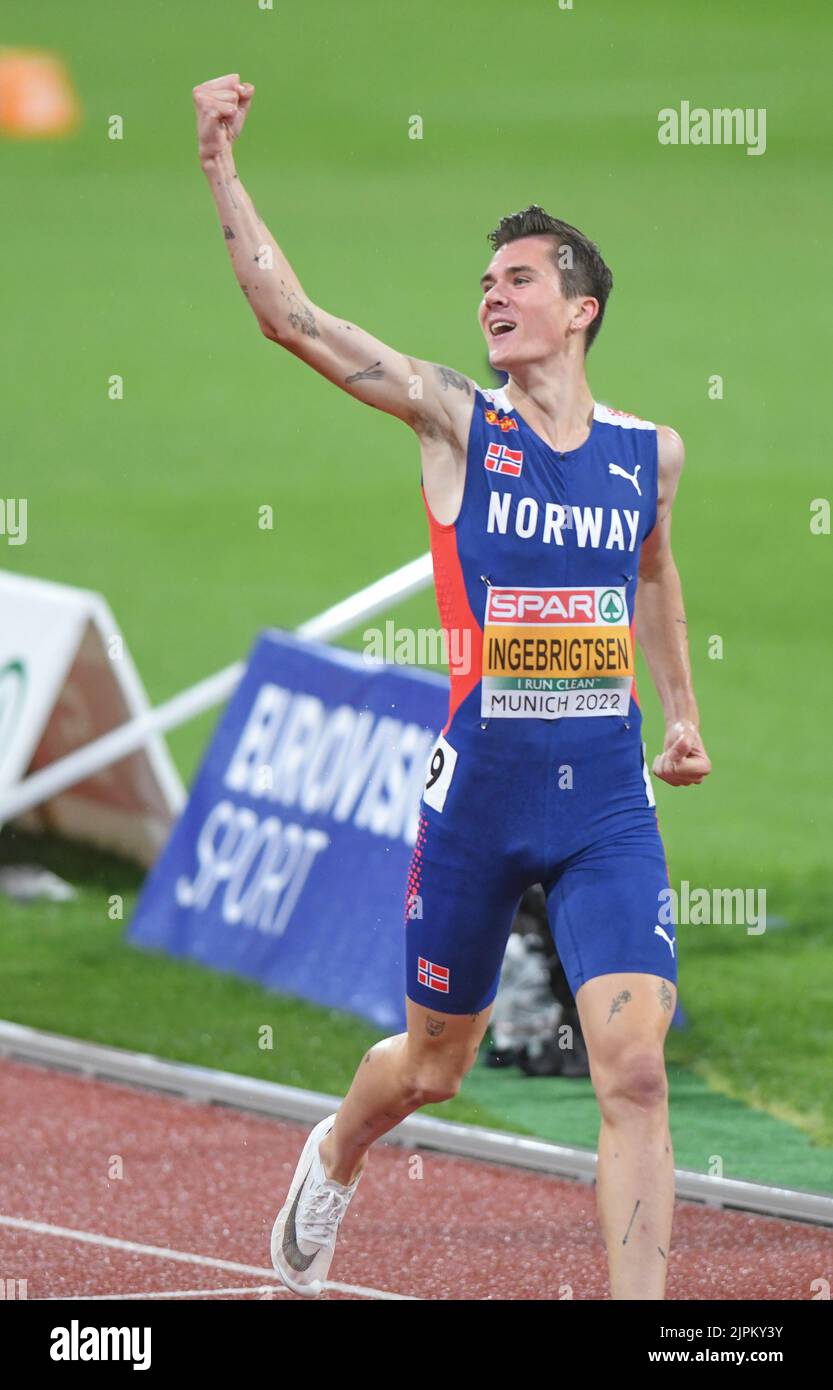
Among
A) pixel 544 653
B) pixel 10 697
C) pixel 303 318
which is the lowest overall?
pixel 544 653

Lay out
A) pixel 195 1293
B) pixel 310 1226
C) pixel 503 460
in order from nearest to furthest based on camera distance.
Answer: pixel 503 460 → pixel 310 1226 → pixel 195 1293

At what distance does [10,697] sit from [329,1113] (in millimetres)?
3089

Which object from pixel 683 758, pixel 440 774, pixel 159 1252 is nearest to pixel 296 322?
pixel 440 774

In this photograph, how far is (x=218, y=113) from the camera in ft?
14.7

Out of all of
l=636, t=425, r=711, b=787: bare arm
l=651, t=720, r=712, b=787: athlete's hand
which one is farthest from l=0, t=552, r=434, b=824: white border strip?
l=651, t=720, r=712, b=787: athlete's hand

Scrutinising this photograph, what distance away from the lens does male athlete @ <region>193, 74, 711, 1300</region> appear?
4.55m

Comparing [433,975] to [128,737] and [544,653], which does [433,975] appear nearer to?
[544,653]

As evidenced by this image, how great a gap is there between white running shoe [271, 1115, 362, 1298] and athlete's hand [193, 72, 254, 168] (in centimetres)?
215

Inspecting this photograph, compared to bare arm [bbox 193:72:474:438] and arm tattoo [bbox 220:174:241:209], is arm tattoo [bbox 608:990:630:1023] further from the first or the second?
arm tattoo [bbox 220:174:241:209]
